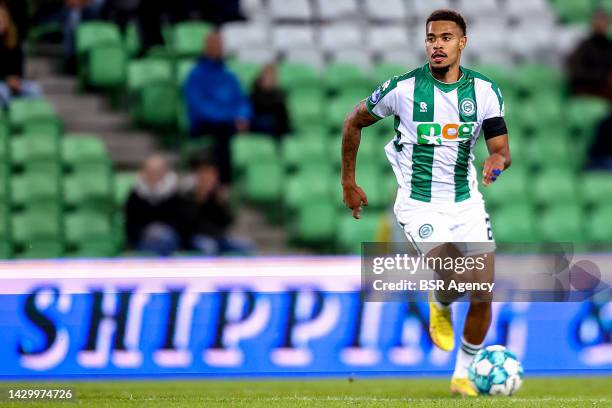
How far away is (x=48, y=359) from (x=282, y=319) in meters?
1.47

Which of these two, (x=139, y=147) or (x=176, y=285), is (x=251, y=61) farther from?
(x=176, y=285)

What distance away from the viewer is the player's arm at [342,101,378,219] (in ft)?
22.5

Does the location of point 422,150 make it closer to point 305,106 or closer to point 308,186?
point 308,186

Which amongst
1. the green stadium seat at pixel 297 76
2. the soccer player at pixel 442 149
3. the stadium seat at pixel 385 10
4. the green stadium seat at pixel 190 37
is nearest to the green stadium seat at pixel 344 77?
the green stadium seat at pixel 297 76

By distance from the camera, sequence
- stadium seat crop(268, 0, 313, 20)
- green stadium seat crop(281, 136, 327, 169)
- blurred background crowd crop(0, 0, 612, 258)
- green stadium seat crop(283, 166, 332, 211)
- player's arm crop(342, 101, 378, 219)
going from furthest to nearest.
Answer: stadium seat crop(268, 0, 313, 20)
green stadium seat crop(281, 136, 327, 169)
green stadium seat crop(283, 166, 332, 211)
blurred background crowd crop(0, 0, 612, 258)
player's arm crop(342, 101, 378, 219)

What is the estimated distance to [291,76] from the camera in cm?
1285

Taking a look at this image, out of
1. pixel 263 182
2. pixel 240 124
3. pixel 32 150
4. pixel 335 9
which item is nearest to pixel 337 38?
pixel 335 9

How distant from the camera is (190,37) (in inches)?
501

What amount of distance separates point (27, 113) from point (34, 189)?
2.67 feet

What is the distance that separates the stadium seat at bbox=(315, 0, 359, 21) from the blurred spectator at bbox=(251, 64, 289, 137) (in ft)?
4.99

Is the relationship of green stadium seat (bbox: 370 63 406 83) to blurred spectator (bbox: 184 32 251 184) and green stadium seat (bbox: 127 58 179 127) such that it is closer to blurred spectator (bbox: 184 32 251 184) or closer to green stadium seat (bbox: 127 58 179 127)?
blurred spectator (bbox: 184 32 251 184)

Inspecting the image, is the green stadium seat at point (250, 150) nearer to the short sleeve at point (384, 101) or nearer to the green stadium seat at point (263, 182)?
the green stadium seat at point (263, 182)

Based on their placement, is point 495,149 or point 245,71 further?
point 245,71

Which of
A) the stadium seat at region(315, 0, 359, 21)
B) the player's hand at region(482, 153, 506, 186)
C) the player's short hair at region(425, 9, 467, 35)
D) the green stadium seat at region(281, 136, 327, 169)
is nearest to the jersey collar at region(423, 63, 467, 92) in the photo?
the player's short hair at region(425, 9, 467, 35)
